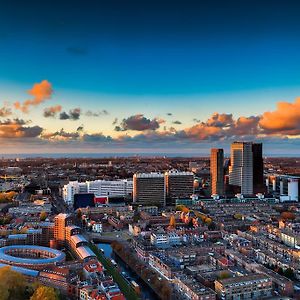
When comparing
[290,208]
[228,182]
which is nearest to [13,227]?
[290,208]

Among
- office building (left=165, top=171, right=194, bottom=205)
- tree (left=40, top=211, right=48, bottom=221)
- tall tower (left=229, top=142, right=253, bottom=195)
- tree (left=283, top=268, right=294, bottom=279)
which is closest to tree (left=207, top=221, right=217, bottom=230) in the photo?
tree (left=283, top=268, right=294, bottom=279)

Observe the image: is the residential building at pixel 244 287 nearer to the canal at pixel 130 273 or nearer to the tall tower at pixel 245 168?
the canal at pixel 130 273

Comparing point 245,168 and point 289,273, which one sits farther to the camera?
point 245,168

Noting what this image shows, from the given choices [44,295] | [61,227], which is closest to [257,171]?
[61,227]

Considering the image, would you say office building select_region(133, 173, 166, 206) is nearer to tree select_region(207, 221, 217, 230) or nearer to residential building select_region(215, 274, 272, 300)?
tree select_region(207, 221, 217, 230)

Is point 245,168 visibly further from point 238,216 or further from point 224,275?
point 224,275

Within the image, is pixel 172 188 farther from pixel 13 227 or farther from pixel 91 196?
pixel 13 227
